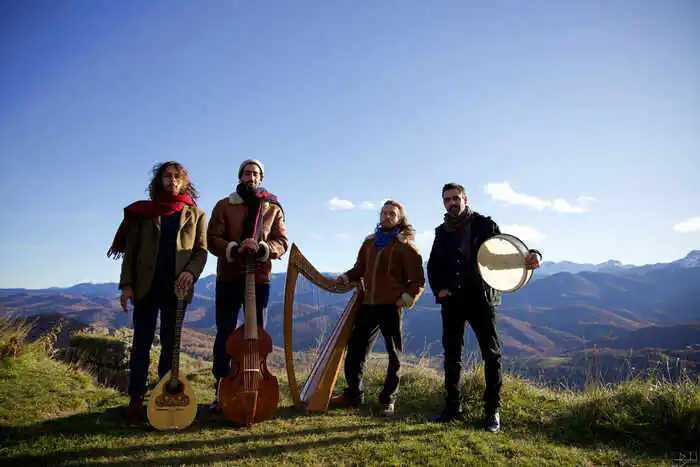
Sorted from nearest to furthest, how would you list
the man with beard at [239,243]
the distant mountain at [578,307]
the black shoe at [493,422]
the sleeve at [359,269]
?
the black shoe at [493,422], the man with beard at [239,243], the sleeve at [359,269], the distant mountain at [578,307]

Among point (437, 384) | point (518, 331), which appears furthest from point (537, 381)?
point (518, 331)

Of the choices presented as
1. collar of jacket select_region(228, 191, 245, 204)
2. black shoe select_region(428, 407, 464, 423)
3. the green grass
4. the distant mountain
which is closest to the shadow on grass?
the green grass

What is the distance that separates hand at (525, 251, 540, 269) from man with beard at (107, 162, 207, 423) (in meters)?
3.20

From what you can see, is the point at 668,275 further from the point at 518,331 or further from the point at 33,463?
the point at 33,463

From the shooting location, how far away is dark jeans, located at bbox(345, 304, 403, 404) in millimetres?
4457

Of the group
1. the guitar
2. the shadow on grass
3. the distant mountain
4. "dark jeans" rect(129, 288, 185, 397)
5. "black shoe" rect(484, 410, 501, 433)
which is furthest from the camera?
the distant mountain

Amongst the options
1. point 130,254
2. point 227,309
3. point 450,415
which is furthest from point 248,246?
point 450,415

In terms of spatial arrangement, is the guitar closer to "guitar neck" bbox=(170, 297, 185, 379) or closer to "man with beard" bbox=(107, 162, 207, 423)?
"guitar neck" bbox=(170, 297, 185, 379)

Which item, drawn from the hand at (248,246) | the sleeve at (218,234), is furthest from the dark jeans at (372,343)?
the sleeve at (218,234)

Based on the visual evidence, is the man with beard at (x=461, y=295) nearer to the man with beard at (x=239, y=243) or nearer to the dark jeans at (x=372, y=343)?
the dark jeans at (x=372, y=343)

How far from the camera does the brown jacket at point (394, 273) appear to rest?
4430 millimetres

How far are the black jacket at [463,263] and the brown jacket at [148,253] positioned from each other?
251 cm

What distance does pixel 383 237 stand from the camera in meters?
4.63

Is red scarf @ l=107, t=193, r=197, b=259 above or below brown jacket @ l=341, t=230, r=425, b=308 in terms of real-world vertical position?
above
